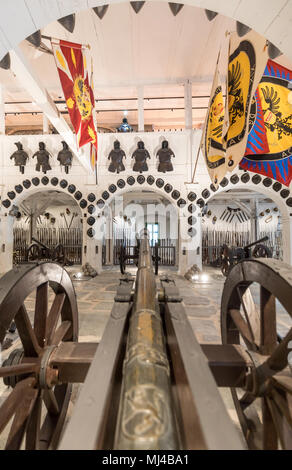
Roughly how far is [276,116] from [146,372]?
4481mm

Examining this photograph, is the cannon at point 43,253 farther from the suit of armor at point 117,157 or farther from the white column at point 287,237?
the white column at point 287,237

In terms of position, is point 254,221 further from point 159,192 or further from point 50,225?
point 50,225

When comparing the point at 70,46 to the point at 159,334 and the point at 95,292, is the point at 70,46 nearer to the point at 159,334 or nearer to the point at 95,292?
the point at 159,334

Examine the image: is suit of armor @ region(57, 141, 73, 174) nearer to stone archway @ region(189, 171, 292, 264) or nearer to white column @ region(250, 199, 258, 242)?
stone archway @ region(189, 171, 292, 264)

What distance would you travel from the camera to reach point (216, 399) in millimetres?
632

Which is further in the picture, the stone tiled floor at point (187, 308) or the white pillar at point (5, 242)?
the white pillar at point (5, 242)

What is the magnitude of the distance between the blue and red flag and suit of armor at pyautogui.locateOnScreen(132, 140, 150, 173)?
12.4ft

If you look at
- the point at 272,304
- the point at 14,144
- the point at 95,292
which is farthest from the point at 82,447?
the point at 14,144

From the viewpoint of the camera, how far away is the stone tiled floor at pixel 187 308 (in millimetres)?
3053

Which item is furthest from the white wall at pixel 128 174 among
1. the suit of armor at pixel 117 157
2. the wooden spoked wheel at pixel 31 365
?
the wooden spoked wheel at pixel 31 365

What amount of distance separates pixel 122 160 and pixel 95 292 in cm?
474

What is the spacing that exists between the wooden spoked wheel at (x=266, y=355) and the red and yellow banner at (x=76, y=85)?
3418 millimetres

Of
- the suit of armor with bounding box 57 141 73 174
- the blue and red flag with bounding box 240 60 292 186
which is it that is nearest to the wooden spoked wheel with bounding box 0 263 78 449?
the blue and red flag with bounding box 240 60 292 186

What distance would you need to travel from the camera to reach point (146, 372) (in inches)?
26.1
